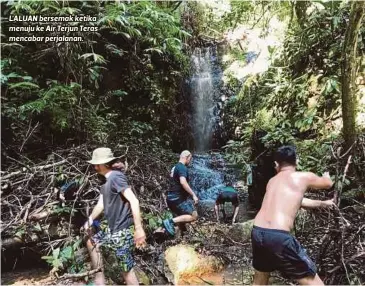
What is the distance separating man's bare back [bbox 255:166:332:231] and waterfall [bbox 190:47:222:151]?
26.1ft

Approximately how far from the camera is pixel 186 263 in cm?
487

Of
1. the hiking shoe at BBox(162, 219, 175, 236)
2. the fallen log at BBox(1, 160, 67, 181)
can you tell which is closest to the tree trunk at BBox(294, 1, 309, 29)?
the hiking shoe at BBox(162, 219, 175, 236)

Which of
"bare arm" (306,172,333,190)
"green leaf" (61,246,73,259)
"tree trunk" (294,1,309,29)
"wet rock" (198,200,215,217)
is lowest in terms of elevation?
"wet rock" (198,200,215,217)

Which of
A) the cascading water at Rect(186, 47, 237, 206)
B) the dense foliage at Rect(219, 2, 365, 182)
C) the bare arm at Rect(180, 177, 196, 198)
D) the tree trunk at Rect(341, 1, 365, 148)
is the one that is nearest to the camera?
the tree trunk at Rect(341, 1, 365, 148)

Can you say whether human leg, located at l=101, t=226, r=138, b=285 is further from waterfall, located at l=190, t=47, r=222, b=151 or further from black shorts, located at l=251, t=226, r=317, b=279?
waterfall, located at l=190, t=47, r=222, b=151

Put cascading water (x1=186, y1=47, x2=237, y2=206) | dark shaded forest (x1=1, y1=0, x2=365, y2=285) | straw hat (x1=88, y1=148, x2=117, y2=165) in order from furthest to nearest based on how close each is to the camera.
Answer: cascading water (x1=186, y1=47, x2=237, y2=206) < dark shaded forest (x1=1, y1=0, x2=365, y2=285) < straw hat (x1=88, y1=148, x2=117, y2=165)

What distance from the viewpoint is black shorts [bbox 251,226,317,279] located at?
3020 mm

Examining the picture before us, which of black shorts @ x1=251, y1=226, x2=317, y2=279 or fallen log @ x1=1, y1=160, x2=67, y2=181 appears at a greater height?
fallen log @ x1=1, y1=160, x2=67, y2=181

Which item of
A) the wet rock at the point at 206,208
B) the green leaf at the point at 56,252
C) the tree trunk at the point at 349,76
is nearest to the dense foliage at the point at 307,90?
the tree trunk at the point at 349,76

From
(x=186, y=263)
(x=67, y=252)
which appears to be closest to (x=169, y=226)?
(x=186, y=263)

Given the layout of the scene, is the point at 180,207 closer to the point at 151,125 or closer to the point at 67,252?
the point at 67,252

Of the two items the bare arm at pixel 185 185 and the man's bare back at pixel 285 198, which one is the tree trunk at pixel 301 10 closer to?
the bare arm at pixel 185 185

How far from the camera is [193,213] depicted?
555cm

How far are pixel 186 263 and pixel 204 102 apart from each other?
7.37 m
